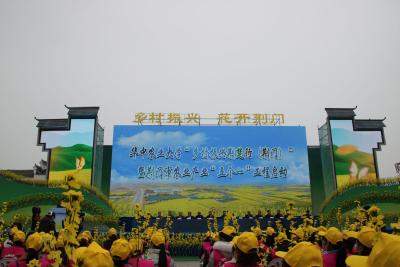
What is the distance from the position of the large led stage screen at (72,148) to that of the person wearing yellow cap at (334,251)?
15.0m

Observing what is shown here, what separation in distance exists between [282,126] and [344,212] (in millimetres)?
4938

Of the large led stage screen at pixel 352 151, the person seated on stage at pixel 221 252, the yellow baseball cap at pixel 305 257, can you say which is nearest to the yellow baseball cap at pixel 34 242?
the person seated on stage at pixel 221 252

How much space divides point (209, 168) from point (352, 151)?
7.34 metres

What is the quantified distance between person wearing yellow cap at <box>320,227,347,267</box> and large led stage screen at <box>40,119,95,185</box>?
1499 cm

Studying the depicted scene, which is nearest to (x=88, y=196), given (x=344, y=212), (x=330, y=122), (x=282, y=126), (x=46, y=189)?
(x=46, y=189)

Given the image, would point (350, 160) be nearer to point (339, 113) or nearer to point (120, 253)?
point (339, 113)

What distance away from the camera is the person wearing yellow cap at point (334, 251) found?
11.3 feet

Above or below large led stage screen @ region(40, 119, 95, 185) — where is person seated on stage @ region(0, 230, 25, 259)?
below

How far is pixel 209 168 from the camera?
1778 cm

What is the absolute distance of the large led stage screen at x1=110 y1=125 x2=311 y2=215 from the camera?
1738cm

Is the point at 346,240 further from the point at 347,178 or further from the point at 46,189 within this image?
the point at 347,178

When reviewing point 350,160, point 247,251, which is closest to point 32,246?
point 247,251

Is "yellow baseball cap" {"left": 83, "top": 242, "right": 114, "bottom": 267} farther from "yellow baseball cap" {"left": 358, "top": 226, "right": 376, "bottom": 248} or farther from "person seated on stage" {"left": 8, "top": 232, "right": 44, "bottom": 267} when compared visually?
"yellow baseball cap" {"left": 358, "top": 226, "right": 376, "bottom": 248}

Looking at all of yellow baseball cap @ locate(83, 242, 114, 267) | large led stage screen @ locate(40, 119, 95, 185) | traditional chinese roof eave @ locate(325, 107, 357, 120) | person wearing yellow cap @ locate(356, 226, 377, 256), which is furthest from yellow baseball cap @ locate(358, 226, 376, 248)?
traditional chinese roof eave @ locate(325, 107, 357, 120)
